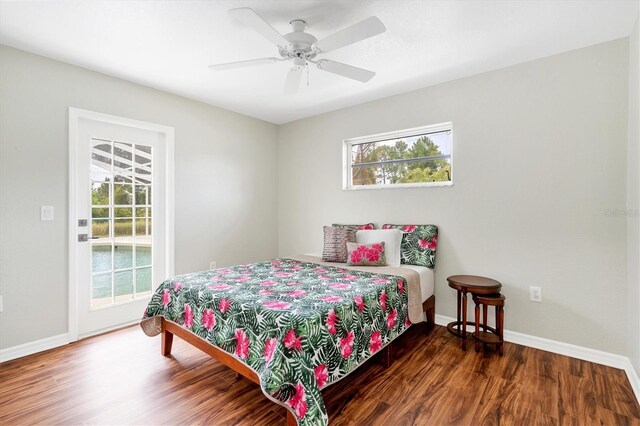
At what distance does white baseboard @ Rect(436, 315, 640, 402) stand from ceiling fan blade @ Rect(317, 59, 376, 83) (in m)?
2.54

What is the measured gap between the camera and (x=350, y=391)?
198 centimetres

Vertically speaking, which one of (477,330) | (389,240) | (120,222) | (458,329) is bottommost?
(458,329)

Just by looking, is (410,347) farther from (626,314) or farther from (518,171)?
(518,171)

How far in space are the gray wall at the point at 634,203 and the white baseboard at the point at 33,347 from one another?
14.1 feet

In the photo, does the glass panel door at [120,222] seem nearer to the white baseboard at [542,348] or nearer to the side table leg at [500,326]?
the white baseboard at [542,348]

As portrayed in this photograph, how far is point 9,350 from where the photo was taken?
93.5 inches

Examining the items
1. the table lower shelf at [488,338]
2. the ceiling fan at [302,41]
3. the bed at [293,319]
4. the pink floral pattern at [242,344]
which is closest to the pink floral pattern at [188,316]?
the bed at [293,319]

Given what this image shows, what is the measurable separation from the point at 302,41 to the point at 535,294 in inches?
109

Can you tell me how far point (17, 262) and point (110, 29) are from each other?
76.9 inches

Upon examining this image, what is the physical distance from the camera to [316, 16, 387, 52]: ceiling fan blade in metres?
1.68

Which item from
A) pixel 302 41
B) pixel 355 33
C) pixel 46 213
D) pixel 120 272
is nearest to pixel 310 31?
pixel 302 41

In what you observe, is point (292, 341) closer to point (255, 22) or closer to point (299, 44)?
point (255, 22)

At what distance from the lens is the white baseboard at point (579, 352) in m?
2.10

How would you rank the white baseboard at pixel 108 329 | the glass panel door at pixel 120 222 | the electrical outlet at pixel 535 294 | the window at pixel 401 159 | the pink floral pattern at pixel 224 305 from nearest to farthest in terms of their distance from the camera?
the pink floral pattern at pixel 224 305 < the electrical outlet at pixel 535 294 < the white baseboard at pixel 108 329 < the glass panel door at pixel 120 222 < the window at pixel 401 159
